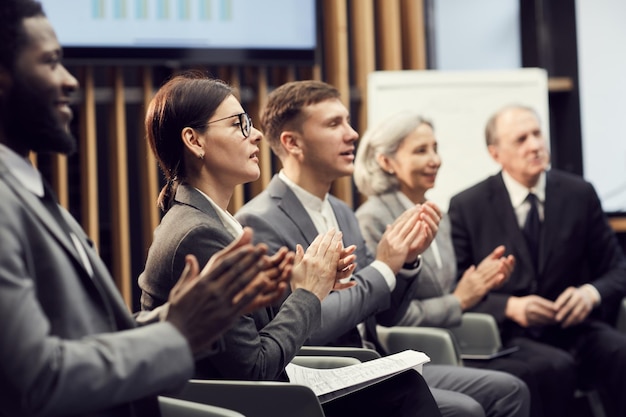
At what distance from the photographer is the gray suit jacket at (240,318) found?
190 cm

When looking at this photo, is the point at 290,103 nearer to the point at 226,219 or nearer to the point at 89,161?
the point at 226,219

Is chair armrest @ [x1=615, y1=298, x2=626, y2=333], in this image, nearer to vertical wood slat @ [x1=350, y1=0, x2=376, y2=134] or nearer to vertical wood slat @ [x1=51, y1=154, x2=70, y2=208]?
vertical wood slat @ [x1=350, y1=0, x2=376, y2=134]

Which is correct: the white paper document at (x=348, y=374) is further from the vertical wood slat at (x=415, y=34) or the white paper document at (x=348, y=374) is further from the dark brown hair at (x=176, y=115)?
the vertical wood slat at (x=415, y=34)

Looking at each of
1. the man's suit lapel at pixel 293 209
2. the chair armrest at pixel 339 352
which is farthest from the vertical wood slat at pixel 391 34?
the chair armrest at pixel 339 352

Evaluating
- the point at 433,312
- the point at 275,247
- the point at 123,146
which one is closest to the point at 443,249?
the point at 433,312

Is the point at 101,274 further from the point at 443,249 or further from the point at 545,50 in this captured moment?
the point at 545,50

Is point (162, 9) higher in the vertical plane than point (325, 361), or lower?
higher

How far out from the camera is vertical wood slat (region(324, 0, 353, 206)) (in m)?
4.75

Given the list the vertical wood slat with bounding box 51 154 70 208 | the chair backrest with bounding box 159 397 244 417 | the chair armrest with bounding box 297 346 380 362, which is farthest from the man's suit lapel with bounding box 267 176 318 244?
the vertical wood slat with bounding box 51 154 70 208

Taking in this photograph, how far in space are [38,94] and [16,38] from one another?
9cm

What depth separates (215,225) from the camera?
2.00 meters

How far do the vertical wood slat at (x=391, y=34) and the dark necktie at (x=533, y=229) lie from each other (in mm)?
1460

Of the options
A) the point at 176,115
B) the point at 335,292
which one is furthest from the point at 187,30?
the point at 176,115

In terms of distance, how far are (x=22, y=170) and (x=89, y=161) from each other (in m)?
3.03
